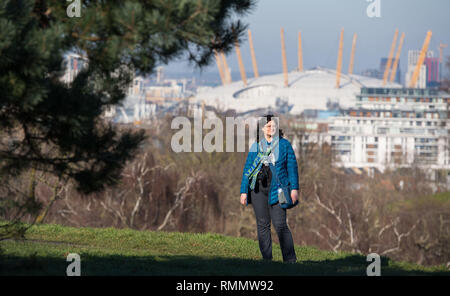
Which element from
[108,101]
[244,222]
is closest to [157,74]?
[108,101]

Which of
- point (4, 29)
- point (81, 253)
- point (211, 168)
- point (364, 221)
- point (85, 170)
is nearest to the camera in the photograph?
point (4, 29)

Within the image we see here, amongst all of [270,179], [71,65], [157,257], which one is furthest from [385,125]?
[71,65]

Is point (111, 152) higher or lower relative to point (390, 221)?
higher

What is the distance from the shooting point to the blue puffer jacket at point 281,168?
25.9ft

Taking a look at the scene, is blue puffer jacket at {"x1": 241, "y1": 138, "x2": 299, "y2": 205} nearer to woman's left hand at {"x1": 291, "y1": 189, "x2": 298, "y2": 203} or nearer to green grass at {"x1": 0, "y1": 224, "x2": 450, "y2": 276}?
woman's left hand at {"x1": 291, "y1": 189, "x2": 298, "y2": 203}

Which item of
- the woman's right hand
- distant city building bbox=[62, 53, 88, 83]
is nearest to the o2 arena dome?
the woman's right hand

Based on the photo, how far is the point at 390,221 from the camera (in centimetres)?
3409

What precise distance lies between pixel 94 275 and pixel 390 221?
28.5m

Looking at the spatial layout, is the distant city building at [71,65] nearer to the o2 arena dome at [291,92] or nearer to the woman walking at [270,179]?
the woman walking at [270,179]

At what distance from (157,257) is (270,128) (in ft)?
6.18

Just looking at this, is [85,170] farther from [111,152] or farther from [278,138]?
[278,138]

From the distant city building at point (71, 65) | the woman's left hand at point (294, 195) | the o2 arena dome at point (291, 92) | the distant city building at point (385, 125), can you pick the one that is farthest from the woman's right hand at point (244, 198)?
A: the o2 arena dome at point (291, 92)

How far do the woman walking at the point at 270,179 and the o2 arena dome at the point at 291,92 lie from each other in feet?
524

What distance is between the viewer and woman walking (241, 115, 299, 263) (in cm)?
789
